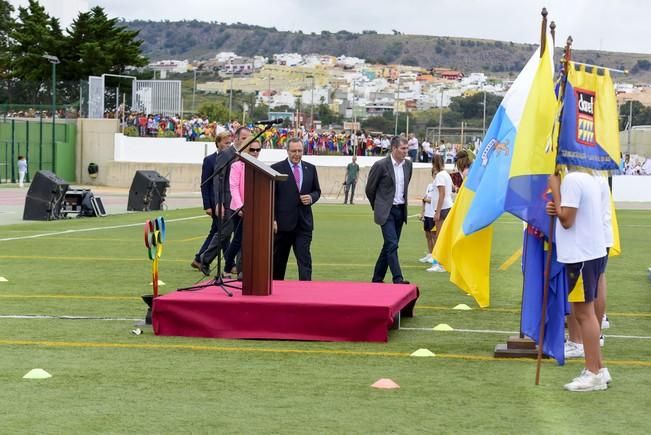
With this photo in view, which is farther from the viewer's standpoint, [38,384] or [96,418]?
[38,384]

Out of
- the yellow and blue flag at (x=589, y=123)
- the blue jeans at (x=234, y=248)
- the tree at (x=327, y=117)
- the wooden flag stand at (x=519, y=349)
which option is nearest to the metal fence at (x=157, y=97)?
the blue jeans at (x=234, y=248)

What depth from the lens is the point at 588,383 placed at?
8.62 metres

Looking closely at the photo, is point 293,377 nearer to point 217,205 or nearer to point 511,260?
point 217,205

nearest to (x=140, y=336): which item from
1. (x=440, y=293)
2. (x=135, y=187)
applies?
(x=440, y=293)

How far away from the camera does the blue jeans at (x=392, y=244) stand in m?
14.7

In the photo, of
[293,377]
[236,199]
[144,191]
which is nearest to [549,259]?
[293,377]

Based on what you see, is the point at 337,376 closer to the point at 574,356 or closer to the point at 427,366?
the point at 427,366

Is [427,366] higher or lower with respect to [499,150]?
lower

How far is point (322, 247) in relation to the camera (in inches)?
923

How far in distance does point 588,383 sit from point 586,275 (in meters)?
0.75

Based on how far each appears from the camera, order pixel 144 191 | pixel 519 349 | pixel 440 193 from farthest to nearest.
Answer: pixel 144 191 < pixel 440 193 < pixel 519 349

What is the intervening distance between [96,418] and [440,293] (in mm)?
8118

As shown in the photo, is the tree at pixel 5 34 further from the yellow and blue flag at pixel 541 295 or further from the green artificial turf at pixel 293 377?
the yellow and blue flag at pixel 541 295

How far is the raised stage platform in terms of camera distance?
426 inches
